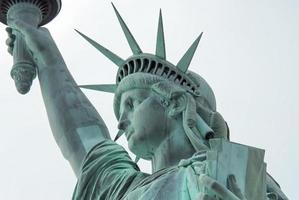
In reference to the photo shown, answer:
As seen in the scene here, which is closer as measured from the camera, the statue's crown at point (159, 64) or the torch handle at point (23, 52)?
the statue's crown at point (159, 64)

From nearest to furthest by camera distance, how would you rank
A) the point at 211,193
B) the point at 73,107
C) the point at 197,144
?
the point at 211,193
the point at 197,144
the point at 73,107

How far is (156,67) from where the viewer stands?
41.5ft

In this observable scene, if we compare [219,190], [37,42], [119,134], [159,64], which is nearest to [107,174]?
[119,134]

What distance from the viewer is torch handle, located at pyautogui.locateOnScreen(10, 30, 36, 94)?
47.1ft

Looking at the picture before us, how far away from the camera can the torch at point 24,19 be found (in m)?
14.4

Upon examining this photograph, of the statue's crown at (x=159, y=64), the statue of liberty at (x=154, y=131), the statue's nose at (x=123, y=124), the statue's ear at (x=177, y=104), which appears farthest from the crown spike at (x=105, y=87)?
the statue's ear at (x=177, y=104)

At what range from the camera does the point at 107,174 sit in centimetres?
1242

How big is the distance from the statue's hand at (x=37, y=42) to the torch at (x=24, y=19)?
63mm

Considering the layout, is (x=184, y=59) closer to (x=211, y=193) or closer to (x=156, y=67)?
(x=156, y=67)

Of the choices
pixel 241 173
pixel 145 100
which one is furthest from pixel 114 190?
pixel 241 173

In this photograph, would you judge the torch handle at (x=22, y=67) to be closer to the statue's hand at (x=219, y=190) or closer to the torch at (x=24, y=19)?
the torch at (x=24, y=19)

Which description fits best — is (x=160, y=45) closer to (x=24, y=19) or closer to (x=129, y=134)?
(x=129, y=134)

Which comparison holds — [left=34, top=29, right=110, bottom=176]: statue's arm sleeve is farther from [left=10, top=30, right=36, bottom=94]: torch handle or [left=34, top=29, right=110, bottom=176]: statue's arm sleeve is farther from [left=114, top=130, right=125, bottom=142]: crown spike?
[left=114, top=130, right=125, bottom=142]: crown spike

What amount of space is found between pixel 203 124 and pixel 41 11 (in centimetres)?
382
